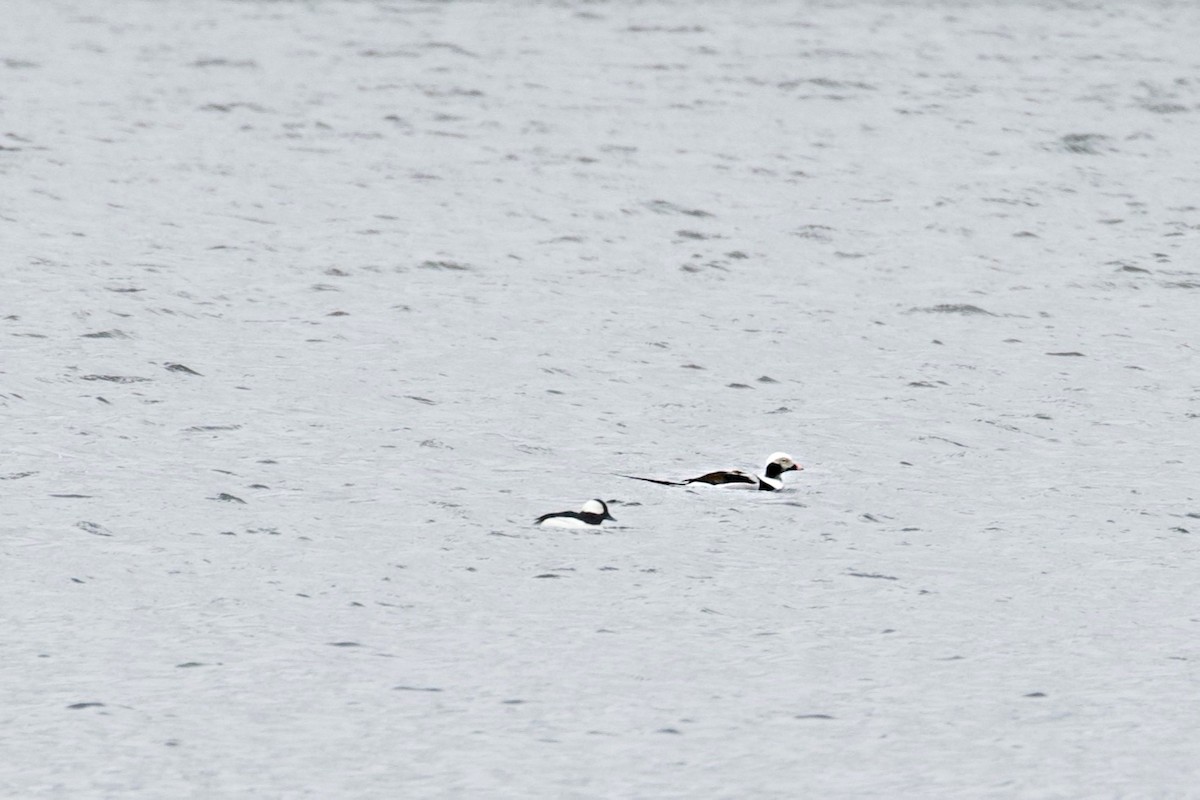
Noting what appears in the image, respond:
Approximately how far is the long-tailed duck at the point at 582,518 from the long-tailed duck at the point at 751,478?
128 cm

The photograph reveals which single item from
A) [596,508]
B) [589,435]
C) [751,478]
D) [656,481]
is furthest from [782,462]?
[589,435]

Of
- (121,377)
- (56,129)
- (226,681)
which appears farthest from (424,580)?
(56,129)

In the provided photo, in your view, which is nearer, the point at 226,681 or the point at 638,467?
the point at 226,681

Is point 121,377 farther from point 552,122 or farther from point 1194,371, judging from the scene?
point 552,122

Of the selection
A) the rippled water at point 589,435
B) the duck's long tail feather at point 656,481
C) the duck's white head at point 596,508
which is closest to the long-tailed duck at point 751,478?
the duck's long tail feather at point 656,481

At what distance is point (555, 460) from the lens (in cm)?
1759

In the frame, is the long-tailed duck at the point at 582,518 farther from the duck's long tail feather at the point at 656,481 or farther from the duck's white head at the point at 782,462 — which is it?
the duck's white head at the point at 782,462

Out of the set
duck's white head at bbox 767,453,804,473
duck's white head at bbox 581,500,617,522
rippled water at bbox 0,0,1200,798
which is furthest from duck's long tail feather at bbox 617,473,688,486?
duck's white head at bbox 581,500,617,522

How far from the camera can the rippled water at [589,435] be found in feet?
39.7

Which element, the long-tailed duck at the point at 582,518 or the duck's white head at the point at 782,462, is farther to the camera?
the duck's white head at the point at 782,462

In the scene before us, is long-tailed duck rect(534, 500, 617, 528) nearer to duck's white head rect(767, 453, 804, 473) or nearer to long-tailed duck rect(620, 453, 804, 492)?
long-tailed duck rect(620, 453, 804, 492)

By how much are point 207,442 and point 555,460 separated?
281cm

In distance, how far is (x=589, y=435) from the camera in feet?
60.5

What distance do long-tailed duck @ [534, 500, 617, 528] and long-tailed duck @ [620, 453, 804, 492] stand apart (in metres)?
1.28
